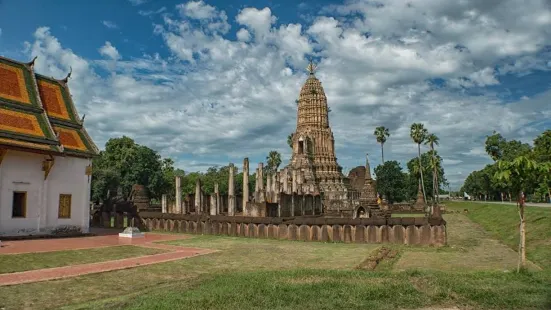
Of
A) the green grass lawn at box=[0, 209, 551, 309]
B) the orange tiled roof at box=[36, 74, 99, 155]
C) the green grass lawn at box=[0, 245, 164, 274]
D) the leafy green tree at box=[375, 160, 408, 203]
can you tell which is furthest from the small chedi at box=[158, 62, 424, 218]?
the green grass lawn at box=[0, 209, 551, 309]

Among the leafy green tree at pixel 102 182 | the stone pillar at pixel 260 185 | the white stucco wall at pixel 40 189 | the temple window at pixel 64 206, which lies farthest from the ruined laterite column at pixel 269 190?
the leafy green tree at pixel 102 182

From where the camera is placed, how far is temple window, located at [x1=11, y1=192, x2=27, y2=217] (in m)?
22.2

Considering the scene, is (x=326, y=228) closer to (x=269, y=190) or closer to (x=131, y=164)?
(x=269, y=190)

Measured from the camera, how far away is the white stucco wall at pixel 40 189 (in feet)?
70.8

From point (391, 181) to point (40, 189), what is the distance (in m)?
64.6

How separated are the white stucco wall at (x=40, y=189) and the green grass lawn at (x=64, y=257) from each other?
295 inches

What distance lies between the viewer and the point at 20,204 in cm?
2238

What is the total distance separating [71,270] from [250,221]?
12767 mm

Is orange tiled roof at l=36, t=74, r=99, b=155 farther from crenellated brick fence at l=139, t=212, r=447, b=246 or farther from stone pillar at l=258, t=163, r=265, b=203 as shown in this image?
stone pillar at l=258, t=163, r=265, b=203

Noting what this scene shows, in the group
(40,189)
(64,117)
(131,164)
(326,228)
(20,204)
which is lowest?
(326,228)

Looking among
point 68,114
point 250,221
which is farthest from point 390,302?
point 68,114

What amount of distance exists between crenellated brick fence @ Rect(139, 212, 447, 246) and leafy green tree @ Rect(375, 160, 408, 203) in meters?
57.0

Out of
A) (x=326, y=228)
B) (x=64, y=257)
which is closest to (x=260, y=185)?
(x=326, y=228)

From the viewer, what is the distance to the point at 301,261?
14719 millimetres
